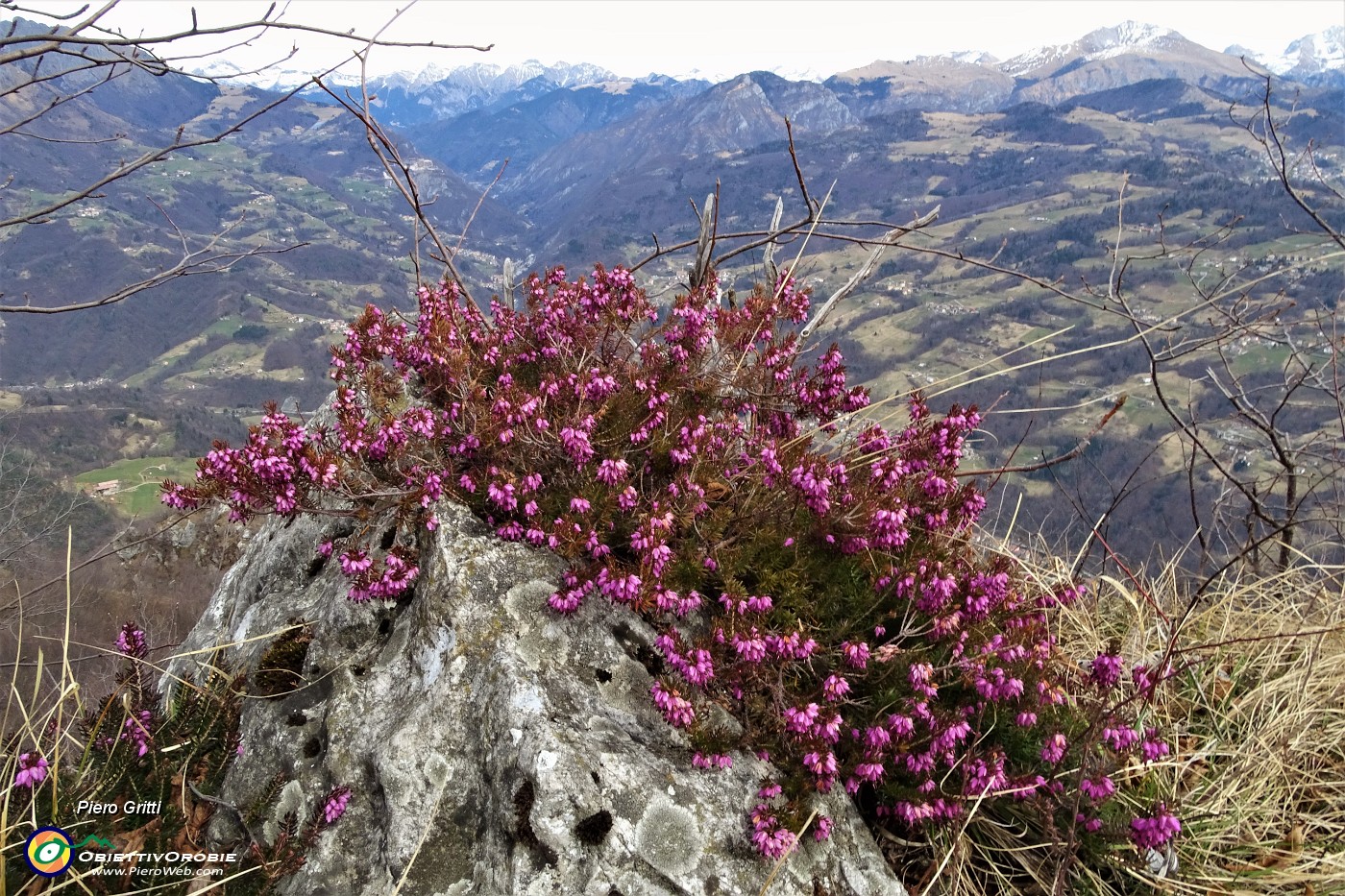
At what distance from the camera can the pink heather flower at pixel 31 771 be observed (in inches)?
129

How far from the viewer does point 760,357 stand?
5566mm

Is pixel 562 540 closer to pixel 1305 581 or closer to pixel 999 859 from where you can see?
pixel 999 859

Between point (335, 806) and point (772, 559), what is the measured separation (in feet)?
8.54

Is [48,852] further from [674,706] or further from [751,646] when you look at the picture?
[751,646]

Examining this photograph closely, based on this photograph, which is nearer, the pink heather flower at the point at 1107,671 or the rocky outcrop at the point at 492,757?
the rocky outcrop at the point at 492,757

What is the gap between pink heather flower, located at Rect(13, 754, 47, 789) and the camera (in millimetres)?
3273

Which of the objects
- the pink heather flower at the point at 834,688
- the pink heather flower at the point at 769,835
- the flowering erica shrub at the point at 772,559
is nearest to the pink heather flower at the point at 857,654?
the flowering erica shrub at the point at 772,559

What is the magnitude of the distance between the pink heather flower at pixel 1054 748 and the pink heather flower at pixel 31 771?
4693 millimetres

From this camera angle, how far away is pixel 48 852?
Answer: 130 inches

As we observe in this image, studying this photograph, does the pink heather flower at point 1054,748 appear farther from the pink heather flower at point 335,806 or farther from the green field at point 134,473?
the green field at point 134,473

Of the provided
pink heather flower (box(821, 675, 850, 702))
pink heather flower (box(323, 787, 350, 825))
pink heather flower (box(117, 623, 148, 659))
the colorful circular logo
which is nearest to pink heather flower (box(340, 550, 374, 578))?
pink heather flower (box(323, 787, 350, 825))

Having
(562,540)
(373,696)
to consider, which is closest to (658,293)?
(562,540)

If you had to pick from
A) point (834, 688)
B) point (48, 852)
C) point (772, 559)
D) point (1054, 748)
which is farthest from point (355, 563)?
point (1054, 748)

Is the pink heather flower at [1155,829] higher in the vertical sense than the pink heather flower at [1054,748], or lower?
lower
